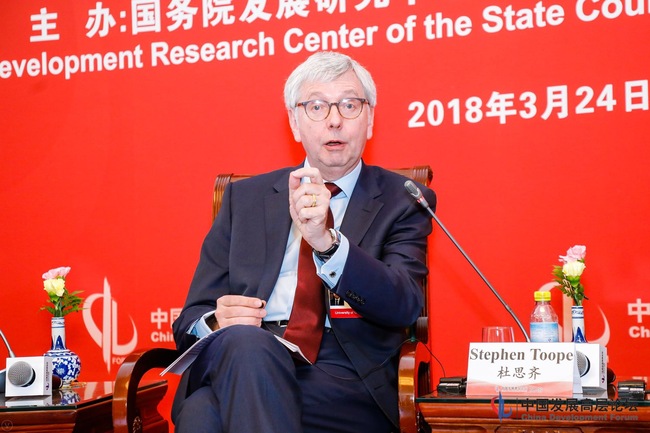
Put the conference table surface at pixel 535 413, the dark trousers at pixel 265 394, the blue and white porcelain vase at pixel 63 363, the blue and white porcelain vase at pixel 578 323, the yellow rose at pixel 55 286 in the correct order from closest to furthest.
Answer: the dark trousers at pixel 265 394 < the conference table surface at pixel 535 413 < the blue and white porcelain vase at pixel 578 323 < the blue and white porcelain vase at pixel 63 363 < the yellow rose at pixel 55 286

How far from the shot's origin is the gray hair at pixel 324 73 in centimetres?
249

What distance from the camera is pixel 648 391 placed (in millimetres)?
2031

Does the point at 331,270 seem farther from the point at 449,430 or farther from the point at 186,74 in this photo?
the point at 186,74

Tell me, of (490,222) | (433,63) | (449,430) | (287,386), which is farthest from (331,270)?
(433,63)

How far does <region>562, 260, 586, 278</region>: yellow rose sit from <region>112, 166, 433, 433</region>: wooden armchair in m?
0.55

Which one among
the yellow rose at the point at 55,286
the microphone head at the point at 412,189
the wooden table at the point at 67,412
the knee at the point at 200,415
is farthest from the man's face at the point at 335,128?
the yellow rose at the point at 55,286

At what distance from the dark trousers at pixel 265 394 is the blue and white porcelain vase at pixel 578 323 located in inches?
32.9

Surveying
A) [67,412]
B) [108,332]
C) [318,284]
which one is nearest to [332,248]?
[318,284]

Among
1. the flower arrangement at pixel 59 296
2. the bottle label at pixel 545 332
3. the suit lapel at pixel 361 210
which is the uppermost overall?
the suit lapel at pixel 361 210

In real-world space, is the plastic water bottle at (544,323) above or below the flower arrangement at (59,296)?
below

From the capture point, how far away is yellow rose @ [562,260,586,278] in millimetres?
2699

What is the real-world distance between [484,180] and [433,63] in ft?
1.64

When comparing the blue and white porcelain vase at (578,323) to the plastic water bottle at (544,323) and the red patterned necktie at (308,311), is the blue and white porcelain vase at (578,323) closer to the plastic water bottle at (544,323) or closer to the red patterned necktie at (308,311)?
the plastic water bottle at (544,323)

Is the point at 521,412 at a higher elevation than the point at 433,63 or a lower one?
lower
